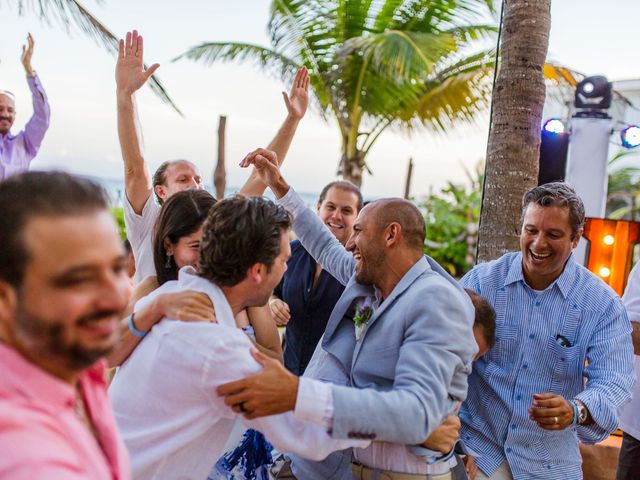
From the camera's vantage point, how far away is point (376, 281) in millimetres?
2531

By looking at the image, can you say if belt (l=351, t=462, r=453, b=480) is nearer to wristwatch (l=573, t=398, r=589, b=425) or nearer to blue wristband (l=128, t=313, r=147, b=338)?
wristwatch (l=573, t=398, r=589, b=425)

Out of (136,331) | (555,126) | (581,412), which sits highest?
(555,126)

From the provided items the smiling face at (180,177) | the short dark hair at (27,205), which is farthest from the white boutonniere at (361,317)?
the smiling face at (180,177)

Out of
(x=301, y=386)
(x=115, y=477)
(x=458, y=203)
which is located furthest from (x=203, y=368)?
(x=458, y=203)

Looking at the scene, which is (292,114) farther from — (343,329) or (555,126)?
(555,126)

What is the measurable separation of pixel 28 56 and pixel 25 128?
2.09ft

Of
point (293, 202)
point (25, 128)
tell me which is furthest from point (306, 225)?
point (25, 128)

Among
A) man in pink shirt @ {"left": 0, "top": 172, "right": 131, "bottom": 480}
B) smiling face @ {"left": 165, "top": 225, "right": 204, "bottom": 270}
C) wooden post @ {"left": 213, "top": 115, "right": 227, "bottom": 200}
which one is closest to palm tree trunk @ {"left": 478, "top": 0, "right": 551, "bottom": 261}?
smiling face @ {"left": 165, "top": 225, "right": 204, "bottom": 270}

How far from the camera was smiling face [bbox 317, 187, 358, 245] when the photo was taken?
443 cm

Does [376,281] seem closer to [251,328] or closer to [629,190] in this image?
[251,328]

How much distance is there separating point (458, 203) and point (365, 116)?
3.49 m

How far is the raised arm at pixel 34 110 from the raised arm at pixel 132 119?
284cm

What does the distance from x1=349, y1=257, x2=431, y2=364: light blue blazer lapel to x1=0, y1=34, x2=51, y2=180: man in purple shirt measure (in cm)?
452

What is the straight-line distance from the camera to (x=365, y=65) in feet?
34.2
